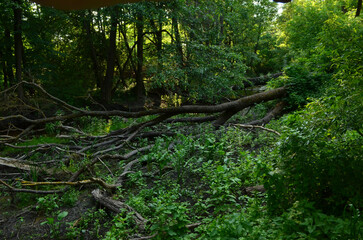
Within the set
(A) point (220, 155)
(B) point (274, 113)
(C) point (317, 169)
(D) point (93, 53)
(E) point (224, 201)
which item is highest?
(D) point (93, 53)

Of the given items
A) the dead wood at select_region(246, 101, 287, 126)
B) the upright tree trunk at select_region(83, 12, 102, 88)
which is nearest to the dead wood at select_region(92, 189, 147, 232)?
the dead wood at select_region(246, 101, 287, 126)

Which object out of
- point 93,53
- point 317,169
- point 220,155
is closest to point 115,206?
point 220,155

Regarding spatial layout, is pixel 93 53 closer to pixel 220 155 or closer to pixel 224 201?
pixel 220 155

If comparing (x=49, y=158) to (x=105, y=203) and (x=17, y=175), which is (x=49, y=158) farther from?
(x=105, y=203)

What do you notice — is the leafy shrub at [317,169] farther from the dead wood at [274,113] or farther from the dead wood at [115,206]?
the dead wood at [274,113]

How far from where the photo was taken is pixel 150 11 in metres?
10.2

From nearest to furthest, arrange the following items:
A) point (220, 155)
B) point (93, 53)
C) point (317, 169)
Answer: point (317, 169) → point (220, 155) → point (93, 53)

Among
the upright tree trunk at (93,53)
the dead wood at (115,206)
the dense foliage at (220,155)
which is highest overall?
the upright tree trunk at (93,53)

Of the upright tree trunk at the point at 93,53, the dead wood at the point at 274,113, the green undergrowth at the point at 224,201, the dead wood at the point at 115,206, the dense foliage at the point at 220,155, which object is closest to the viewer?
the green undergrowth at the point at 224,201

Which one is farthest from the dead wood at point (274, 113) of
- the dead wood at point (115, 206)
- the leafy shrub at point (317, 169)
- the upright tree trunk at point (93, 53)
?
the upright tree trunk at point (93, 53)

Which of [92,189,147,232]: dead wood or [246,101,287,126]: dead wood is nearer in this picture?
[92,189,147,232]: dead wood

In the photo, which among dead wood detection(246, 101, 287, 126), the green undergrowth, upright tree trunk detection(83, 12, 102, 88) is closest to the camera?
the green undergrowth

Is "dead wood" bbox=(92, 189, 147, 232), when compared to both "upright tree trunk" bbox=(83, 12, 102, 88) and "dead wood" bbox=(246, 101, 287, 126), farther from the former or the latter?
"upright tree trunk" bbox=(83, 12, 102, 88)

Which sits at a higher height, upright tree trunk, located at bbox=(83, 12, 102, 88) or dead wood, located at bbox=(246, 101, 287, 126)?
upright tree trunk, located at bbox=(83, 12, 102, 88)
